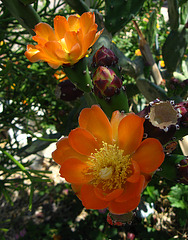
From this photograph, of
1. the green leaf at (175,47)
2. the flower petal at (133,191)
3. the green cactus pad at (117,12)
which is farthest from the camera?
the green leaf at (175,47)

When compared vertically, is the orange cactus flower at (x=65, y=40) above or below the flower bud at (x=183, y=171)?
above

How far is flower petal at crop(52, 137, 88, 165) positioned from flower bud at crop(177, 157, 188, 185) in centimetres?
24

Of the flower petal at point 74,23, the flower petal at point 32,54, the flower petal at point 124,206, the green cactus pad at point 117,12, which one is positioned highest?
the flower petal at point 74,23

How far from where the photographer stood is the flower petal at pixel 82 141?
51 cm

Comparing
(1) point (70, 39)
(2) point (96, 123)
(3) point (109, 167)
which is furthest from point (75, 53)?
(3) point (109, 167)

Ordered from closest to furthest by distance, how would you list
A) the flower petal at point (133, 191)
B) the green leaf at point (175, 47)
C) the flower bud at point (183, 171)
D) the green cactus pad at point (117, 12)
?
the flower petal at point (133, 191) → the flower bud at point (183, 171) → the green cactus pad at point (117, 12) → the green leaf at point (175, 47)

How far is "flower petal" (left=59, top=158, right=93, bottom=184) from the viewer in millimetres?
498

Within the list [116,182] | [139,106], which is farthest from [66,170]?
[139,106]

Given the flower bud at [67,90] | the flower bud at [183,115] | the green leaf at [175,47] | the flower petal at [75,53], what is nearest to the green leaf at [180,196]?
the green leaf at [175,47]

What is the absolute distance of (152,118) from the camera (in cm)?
54

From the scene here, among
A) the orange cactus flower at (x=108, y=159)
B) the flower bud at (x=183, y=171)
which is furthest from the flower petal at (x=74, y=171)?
the flower bud at (x=183, y=171)

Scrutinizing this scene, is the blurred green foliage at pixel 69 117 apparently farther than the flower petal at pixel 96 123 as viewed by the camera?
Yes

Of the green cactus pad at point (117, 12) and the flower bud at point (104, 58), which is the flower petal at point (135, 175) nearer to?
the flower bud at point (104, 58)

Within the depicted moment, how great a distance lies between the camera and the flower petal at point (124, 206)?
43 centimetres
